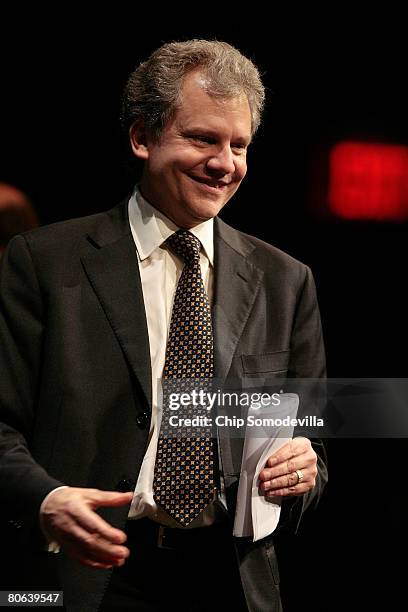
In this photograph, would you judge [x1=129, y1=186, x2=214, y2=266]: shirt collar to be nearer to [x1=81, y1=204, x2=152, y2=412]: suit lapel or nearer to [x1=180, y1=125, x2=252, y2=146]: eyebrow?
[x1=81, y1=204, x2=152, y2=412]: suit lapel

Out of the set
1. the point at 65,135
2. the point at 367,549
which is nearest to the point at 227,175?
the point at 65,135

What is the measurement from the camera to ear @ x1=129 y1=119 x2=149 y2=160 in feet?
5.08

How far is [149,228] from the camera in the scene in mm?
1520

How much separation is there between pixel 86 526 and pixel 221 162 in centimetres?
66

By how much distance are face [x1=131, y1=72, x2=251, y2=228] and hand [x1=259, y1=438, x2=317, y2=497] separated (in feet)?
Result: 1.43

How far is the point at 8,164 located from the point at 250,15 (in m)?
0.65

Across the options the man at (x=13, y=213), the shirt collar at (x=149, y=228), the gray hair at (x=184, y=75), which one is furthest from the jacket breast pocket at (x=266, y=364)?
the man at (x=13, y=213)

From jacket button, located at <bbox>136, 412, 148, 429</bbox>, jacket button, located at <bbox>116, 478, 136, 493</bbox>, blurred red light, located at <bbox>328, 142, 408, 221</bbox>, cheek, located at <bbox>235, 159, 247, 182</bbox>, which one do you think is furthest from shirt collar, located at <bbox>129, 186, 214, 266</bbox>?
blurred red light, located at <bbox>328, 142, 408, 221</bbox>

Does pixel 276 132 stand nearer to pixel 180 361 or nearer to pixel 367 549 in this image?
pixel 180 361

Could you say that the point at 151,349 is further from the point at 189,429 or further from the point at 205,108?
the point at 205,108

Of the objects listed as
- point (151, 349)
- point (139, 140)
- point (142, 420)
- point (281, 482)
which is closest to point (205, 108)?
point (139, 140)

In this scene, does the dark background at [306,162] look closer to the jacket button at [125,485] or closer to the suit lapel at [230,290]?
the suit lapel at [230,290]

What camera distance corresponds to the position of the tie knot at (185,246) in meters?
1.51

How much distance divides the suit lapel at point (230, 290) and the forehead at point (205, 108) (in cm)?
22
